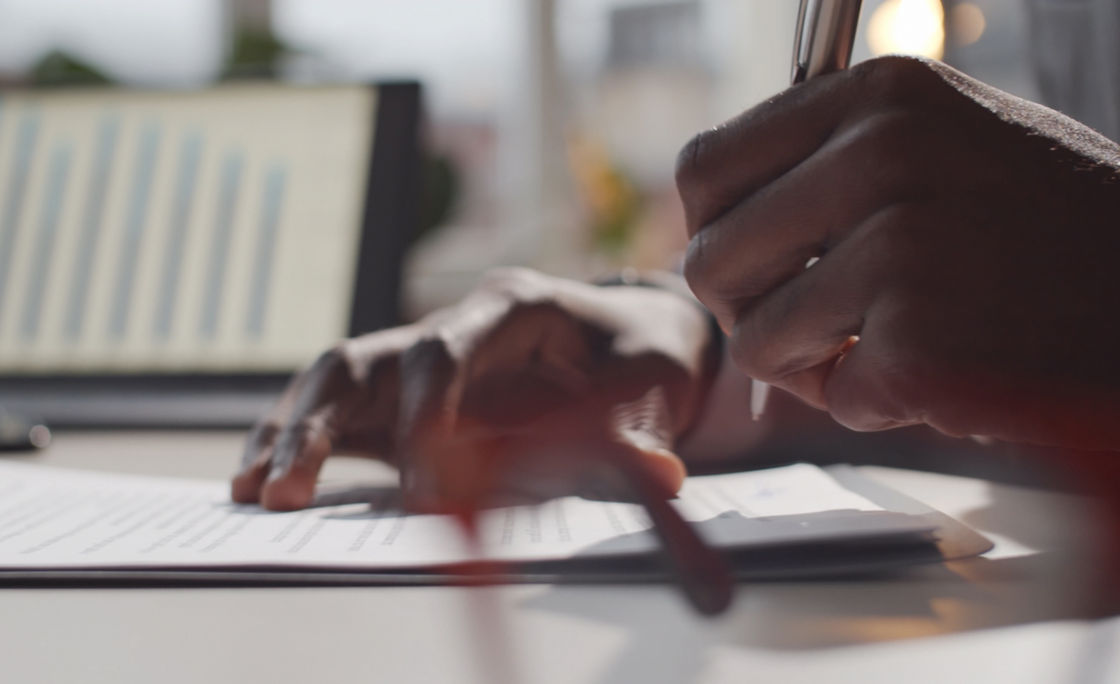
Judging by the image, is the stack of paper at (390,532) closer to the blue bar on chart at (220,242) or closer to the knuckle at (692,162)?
the knuckle at (692,162)

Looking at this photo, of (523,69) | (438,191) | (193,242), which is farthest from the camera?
(523,69)

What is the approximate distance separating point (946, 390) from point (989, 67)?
3.49 ft

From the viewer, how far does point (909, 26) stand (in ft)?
1.84

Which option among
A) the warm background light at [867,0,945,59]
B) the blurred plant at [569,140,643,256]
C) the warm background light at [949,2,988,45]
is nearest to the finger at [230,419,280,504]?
the warm background light at [867,0,945,59]

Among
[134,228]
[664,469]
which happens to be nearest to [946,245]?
[664,469]

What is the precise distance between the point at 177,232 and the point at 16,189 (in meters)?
0.19

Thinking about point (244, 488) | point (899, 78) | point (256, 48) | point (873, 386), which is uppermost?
point (256, 48)

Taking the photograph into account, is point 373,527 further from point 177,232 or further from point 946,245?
point 177,232

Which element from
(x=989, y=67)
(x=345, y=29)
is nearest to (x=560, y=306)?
(x=989, y=67)

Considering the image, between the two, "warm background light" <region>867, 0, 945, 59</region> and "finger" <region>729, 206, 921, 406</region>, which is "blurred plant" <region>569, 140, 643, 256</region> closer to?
"warm background light" <region>867, 0, 945, 59</region>

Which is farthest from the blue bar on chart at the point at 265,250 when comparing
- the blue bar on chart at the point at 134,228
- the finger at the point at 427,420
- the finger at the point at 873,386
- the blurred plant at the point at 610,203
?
the blurred plant at the point at 610,203

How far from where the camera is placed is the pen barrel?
291mm

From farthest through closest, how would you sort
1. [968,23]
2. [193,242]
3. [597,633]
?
[968,23]
[193,242]
[597,633]

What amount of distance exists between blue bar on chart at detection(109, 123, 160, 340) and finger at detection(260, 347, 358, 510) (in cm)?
37
